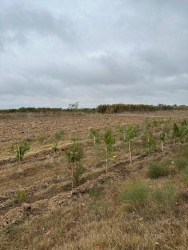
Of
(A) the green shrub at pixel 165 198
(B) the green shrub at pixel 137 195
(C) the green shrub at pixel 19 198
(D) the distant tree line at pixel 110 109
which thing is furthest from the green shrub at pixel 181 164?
(D) the distant tree line at pixel 110 109

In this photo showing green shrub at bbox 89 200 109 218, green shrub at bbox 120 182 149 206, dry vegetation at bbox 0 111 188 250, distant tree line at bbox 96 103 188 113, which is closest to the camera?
dry vegetation at bbox 0 111 188 250

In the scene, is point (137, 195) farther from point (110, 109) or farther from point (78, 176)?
point (110, 109)

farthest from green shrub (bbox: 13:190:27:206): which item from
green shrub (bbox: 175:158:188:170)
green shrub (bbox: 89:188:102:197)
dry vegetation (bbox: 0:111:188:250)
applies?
green shrub (bbox: 175:158:188:170)

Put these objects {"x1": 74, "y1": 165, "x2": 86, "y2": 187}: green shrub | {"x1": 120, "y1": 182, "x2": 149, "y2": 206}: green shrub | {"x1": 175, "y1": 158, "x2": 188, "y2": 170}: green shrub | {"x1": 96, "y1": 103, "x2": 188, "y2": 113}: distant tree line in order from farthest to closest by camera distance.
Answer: {"x1": 96, "y1": 103, "x2": 188, "y2": 113}: distant tree line
{"x1": 175, "y1": 158, "x2": 188, "y2": 170}: green shrub
{"x1": 74, "y1": 165, "x2": 86, "y2": 187}: green shrub
{"x1": 120, "y1": 182, "x2": 149, "y2": 206}: green shrub

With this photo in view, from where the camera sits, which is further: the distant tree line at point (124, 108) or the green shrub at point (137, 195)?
the distant tree line at point (124, 108)

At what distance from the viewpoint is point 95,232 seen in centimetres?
351

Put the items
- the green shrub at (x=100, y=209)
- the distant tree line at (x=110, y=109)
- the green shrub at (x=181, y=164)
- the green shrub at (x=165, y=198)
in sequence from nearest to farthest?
the green shrub at (x=165, y=198)
the green shrub at (x=100, y=209)
the green shrub at (x=181, y=164)
the distant tree line at (x=110, y=109)

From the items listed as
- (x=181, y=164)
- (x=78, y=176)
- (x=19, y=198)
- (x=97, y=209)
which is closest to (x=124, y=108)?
(x=181, y=164)

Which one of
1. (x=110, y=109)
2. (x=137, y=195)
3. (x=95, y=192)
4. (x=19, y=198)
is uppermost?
(x=110, y=109)

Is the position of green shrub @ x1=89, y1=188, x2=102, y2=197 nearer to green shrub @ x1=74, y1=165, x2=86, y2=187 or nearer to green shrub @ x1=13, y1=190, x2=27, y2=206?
green shrub @ x1=74, y1=165, x2=86, y2=187

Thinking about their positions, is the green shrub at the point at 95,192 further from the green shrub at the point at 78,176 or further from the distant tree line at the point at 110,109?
the distant tree line at the point at 110,109

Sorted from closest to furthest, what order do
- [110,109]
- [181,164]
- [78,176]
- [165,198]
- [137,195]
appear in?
[165,198]
[137,195]
[78,176]
[181,164]
[110,109]

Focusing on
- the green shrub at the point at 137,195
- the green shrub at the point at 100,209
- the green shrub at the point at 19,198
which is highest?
the green shrub at the point at 137,195

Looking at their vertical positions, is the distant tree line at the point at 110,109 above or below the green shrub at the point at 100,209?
above
